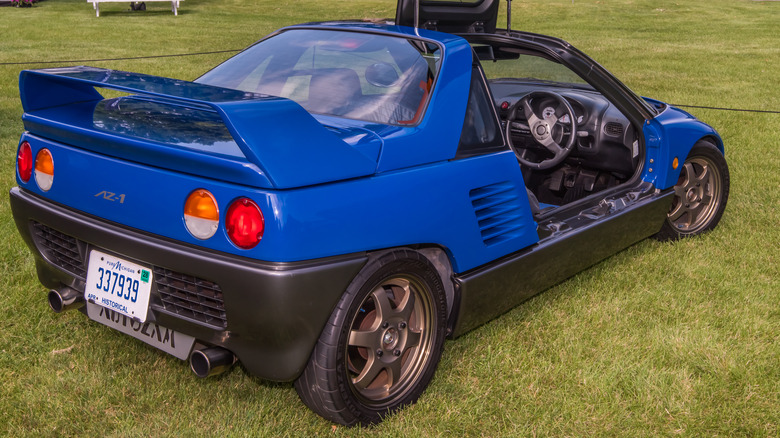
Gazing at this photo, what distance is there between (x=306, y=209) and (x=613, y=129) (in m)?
2.77

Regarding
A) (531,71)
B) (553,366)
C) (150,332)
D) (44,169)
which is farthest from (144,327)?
Answer: (531,71)

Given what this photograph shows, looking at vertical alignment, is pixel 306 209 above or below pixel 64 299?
above

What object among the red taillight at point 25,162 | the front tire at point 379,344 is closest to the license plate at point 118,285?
the red taillight at point 25,162

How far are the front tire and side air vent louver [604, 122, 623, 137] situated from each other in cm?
213

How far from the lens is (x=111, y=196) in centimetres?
244

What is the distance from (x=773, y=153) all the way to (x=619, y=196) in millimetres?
3764

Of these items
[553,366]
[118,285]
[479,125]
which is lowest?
[553,366]

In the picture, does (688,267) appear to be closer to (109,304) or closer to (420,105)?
(420,105)

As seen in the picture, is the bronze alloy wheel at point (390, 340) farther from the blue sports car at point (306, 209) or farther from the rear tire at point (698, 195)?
the rear tire at point (698, 195)

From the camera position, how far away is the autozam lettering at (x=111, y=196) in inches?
94.7

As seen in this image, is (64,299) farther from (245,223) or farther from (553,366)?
(553,366)

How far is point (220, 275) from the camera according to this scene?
2230 millimetres

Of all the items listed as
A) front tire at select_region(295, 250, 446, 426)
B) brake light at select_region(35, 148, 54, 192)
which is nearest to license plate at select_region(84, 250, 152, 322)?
brake light at select_region(35, 148, 54, 192)

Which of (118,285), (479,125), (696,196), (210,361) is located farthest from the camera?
(696,196)
